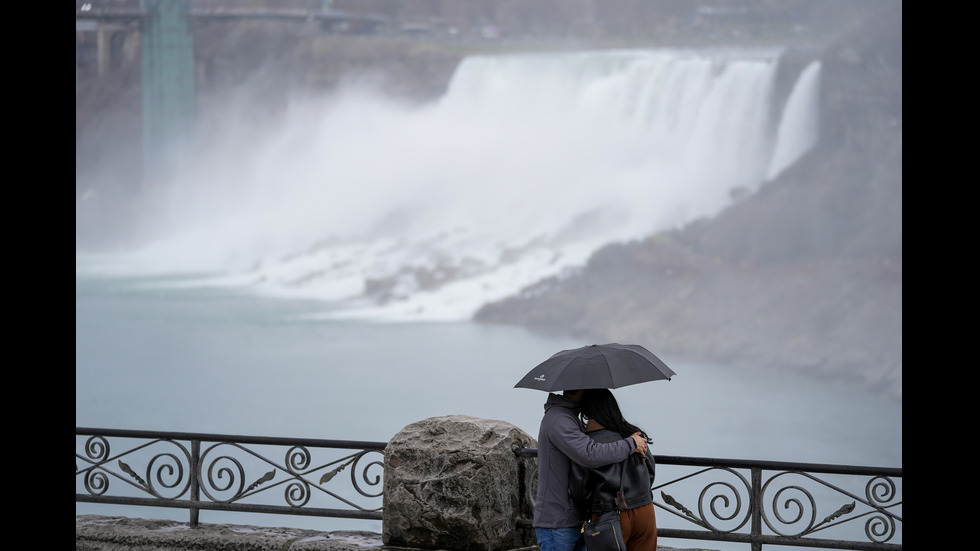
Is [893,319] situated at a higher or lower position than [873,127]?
lower

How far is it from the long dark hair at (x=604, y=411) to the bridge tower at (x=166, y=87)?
25843 mm

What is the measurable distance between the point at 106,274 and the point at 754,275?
708 inches

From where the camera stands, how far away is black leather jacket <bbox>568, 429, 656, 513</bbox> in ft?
8.47

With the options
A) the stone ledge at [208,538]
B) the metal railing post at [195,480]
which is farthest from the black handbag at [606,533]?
the metal railing post at [195,480]

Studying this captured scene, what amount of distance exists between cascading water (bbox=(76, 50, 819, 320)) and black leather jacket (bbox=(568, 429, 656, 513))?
21.5 metres

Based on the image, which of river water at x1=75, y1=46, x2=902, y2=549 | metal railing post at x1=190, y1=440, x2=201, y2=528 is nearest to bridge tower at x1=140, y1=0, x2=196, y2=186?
river water at x1=75, y1=46, x2=902, y2=549

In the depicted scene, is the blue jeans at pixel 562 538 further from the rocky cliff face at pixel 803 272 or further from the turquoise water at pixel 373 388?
the rocky cliff face at pixel 803 272

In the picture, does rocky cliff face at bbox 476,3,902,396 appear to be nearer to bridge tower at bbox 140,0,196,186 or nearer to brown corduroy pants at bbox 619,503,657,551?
bridge tower at bbox 140,0,196,186

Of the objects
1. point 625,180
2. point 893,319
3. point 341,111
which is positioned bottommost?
point 893,319

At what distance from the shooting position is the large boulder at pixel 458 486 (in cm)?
344
